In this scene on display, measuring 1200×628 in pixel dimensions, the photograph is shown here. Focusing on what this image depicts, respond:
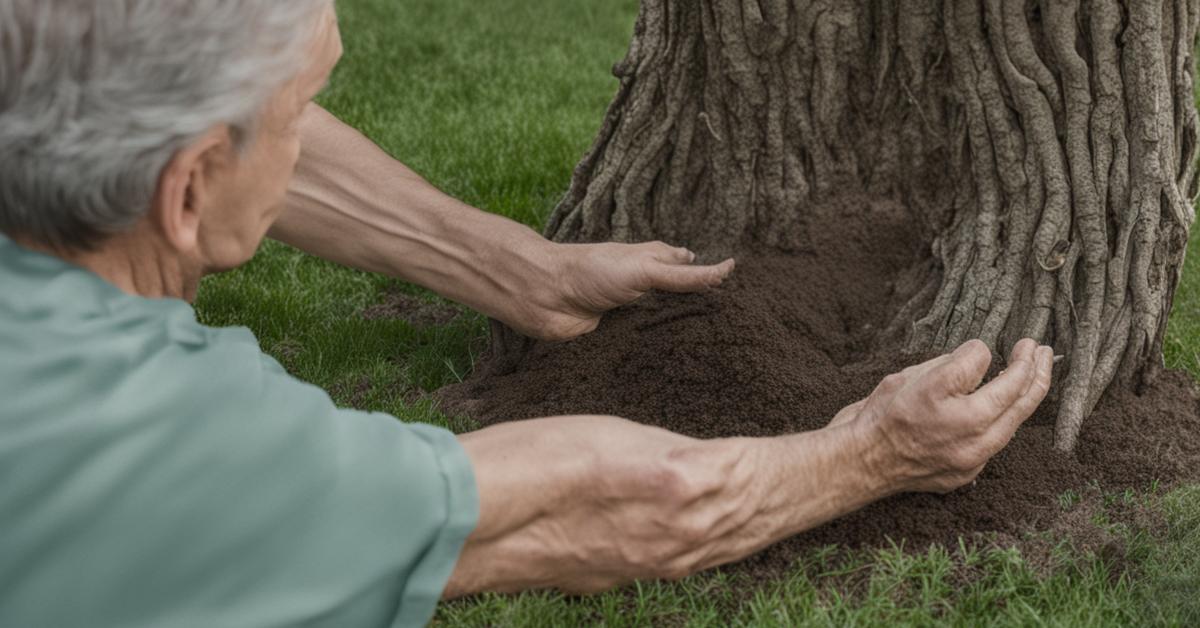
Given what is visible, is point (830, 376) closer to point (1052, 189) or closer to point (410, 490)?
point (1052, 189)

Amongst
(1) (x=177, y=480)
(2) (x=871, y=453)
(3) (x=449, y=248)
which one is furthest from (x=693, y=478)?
(3) (x=449, y=248)

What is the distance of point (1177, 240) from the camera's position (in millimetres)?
3484

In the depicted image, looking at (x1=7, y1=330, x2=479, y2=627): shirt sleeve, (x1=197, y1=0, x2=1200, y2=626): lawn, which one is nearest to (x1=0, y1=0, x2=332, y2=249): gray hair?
(x1=7, y1=330, x2=479, y2=627): shirt sleeve

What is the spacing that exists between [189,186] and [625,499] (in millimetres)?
1015

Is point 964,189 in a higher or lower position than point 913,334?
higher

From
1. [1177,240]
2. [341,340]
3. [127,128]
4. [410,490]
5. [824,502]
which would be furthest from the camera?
[341,340]

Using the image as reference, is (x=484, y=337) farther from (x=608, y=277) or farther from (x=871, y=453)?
(x=871, y=453)

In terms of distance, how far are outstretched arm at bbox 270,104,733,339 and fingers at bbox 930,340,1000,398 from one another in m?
0.85

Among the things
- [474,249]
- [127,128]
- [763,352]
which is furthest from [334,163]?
[127,128]

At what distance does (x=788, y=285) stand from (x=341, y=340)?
1.57 meters

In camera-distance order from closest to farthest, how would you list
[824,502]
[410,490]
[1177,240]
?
[410,490] → [824,502] → [1177,240]

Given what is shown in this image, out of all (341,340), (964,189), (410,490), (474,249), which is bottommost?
(341,340)

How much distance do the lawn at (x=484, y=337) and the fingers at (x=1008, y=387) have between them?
346 millimetres

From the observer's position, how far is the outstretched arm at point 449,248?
368cm
